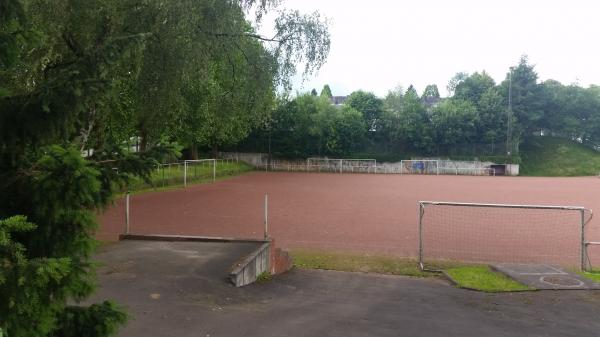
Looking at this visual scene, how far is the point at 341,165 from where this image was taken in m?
52.8

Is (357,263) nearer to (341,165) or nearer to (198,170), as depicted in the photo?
(198,170)

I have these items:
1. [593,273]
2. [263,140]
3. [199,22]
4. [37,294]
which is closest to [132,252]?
[199,22]

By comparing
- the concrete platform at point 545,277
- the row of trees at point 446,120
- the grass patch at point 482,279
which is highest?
the row of trees at point 446,120

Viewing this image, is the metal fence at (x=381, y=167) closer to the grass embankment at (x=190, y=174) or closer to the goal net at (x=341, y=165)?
the goal net at (x=341, y=165)

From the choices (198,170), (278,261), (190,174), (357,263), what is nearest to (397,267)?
(357,263)

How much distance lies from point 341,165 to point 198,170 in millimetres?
23212

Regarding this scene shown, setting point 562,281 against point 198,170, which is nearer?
point 562,281

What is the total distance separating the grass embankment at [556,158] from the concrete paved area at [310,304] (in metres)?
50.5

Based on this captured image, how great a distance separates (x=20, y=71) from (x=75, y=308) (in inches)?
375

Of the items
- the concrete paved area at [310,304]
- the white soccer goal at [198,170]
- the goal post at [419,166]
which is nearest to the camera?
the concrete paved area at [310,304]

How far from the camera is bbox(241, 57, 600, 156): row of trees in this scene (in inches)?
2099

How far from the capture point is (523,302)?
731cm

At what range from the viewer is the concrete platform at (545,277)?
811 cm

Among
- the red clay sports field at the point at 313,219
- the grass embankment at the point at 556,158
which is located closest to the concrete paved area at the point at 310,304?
the red clay sports field at the point at 313,219
